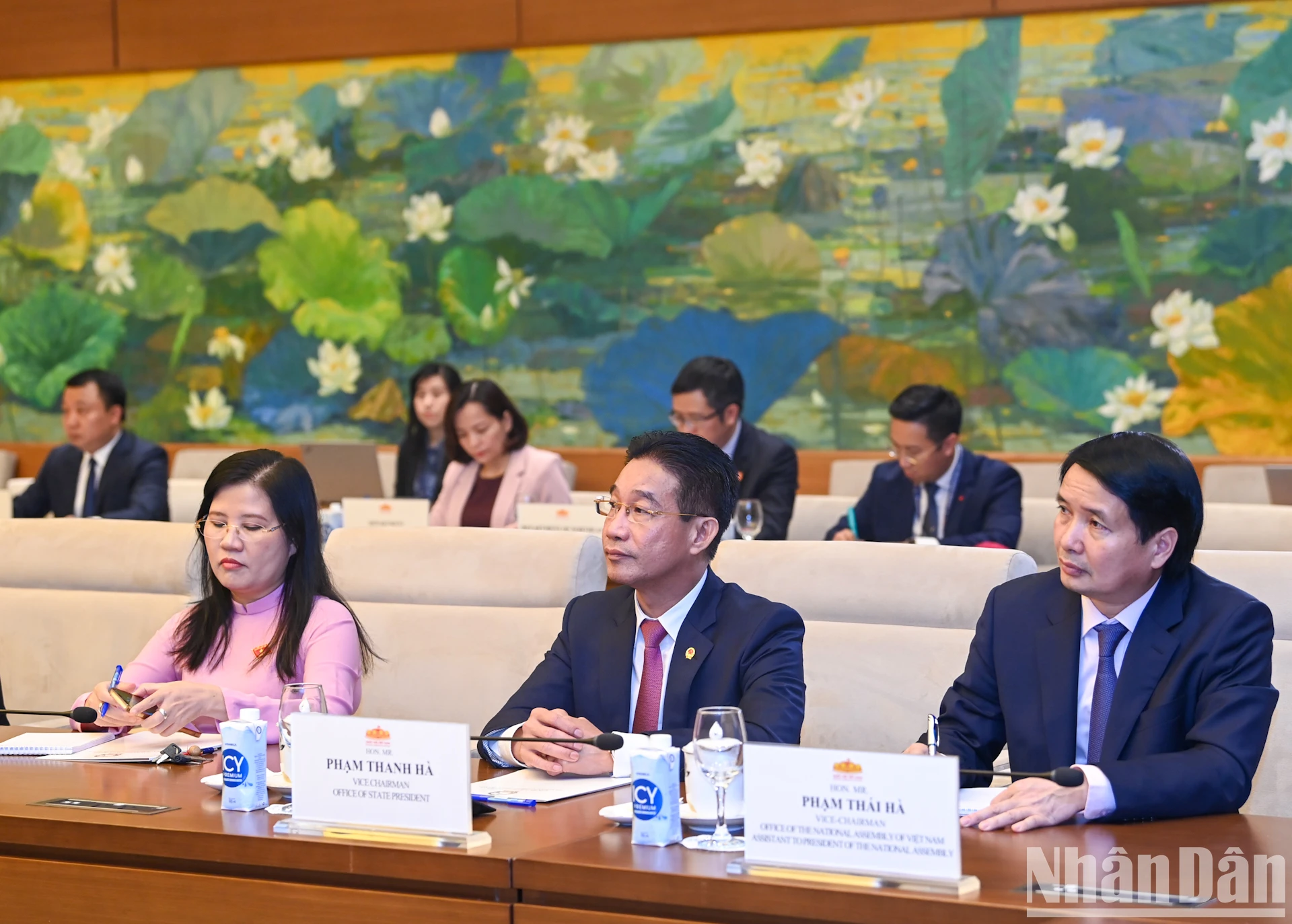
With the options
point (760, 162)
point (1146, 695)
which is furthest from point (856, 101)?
point (1146, 695)

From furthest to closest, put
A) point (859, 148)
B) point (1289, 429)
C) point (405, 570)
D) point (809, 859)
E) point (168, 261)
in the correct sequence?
point (168, 261) < point (859, 148) < point (1289, 429) < point (405, 570) < point (809, 859)

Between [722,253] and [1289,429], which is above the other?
[722,253]

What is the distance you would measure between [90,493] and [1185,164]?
184 inches

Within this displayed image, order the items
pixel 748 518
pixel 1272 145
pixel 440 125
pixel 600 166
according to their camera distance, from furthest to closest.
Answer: pixel 440 125
pixel 600 166
pixel 1272 145
pixel 748 518

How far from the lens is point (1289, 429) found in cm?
619

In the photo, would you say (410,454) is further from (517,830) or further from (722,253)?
(517,830)

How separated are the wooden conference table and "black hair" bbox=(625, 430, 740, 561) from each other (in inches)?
23.6

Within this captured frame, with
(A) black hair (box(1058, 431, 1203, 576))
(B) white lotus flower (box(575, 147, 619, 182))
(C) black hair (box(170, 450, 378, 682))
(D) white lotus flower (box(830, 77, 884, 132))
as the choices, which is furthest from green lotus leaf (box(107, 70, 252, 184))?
(A) black hair (box(1058, 431, 1203, 576))

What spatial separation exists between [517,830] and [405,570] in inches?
58.4

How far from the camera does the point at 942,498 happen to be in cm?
498

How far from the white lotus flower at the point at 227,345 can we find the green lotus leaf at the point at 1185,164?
4.42 meters

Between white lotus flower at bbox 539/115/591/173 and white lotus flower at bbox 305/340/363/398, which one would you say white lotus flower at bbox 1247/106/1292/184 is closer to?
white lotus flower at bbox 539/115/591/173

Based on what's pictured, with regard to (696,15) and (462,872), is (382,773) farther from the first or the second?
(696,15)

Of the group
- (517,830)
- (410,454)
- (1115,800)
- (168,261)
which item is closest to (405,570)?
(517,830)
